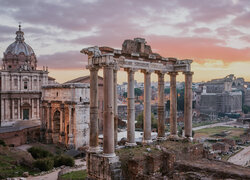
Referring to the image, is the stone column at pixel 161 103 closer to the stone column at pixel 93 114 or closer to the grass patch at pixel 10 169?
the stone column at pixel 93 114

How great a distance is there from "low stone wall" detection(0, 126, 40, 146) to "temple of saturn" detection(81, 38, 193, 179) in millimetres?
23374

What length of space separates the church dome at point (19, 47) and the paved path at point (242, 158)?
38017 millimetres

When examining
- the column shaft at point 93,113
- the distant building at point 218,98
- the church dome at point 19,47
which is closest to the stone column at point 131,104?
the column shaft at point 93,113

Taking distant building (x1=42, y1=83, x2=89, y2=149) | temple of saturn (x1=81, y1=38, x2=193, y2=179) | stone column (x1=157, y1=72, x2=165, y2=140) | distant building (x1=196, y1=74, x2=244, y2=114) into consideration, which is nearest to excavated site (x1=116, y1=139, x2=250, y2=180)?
temple of saturn (x1=81, y1=38, x2=193, y2=179)

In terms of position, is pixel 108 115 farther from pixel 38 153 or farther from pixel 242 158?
pixel 242 158

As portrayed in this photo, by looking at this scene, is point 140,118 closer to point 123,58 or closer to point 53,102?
point 53,102

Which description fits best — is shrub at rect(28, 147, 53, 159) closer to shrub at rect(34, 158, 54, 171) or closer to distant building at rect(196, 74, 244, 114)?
shrub at rect(34, 158, 54, 171)

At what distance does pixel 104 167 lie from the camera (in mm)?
13289

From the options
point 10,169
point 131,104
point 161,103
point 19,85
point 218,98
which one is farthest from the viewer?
point 218,98

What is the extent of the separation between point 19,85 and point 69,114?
12.2 meters

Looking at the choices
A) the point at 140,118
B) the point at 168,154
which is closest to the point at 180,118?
the point at 140,118

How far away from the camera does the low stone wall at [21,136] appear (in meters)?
34.3

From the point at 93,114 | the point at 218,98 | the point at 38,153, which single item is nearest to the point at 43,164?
the point at 38,153

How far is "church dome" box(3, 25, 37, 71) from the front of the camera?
46219 millimetres
